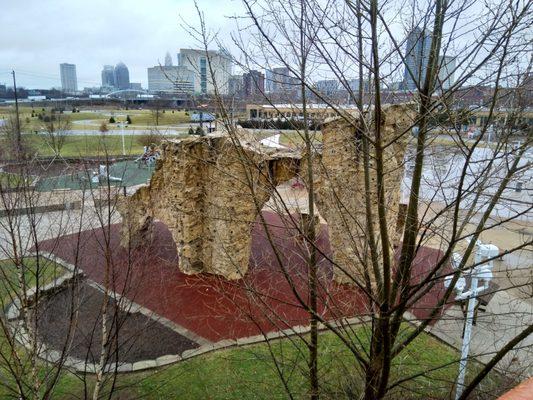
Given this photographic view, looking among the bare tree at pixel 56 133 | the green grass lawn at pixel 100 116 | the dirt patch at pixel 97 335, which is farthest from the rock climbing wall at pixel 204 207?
the green grass lawn at pixel 100 116

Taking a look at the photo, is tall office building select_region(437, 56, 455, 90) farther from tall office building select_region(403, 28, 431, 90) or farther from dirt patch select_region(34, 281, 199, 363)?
dirt patch select_region(34, 281, 199, 363)

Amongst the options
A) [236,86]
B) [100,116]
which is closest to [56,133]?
[100,116]

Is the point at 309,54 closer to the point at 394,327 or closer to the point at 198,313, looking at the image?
the point at 394,327

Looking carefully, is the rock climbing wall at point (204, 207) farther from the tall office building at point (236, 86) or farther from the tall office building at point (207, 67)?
the tall office building at point (207, 67)

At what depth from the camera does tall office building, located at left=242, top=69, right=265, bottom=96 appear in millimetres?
4008

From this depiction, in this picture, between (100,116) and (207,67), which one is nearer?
(207,67)

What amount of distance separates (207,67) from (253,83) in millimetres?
517

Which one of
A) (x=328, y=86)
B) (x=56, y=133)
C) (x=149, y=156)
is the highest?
A: (x=328, y=86)

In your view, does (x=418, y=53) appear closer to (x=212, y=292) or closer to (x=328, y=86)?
(x=328, y=86)

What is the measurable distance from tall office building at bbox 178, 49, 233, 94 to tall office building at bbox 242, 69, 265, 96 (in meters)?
0.23

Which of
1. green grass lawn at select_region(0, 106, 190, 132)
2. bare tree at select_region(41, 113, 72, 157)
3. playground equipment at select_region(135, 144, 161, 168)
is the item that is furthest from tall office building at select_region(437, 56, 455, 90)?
green grass lawn at select_region(0, 106, 190, 132)

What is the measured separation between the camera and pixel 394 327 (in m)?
3.93

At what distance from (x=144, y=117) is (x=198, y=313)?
41976 mm

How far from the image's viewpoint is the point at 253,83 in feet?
13.8
